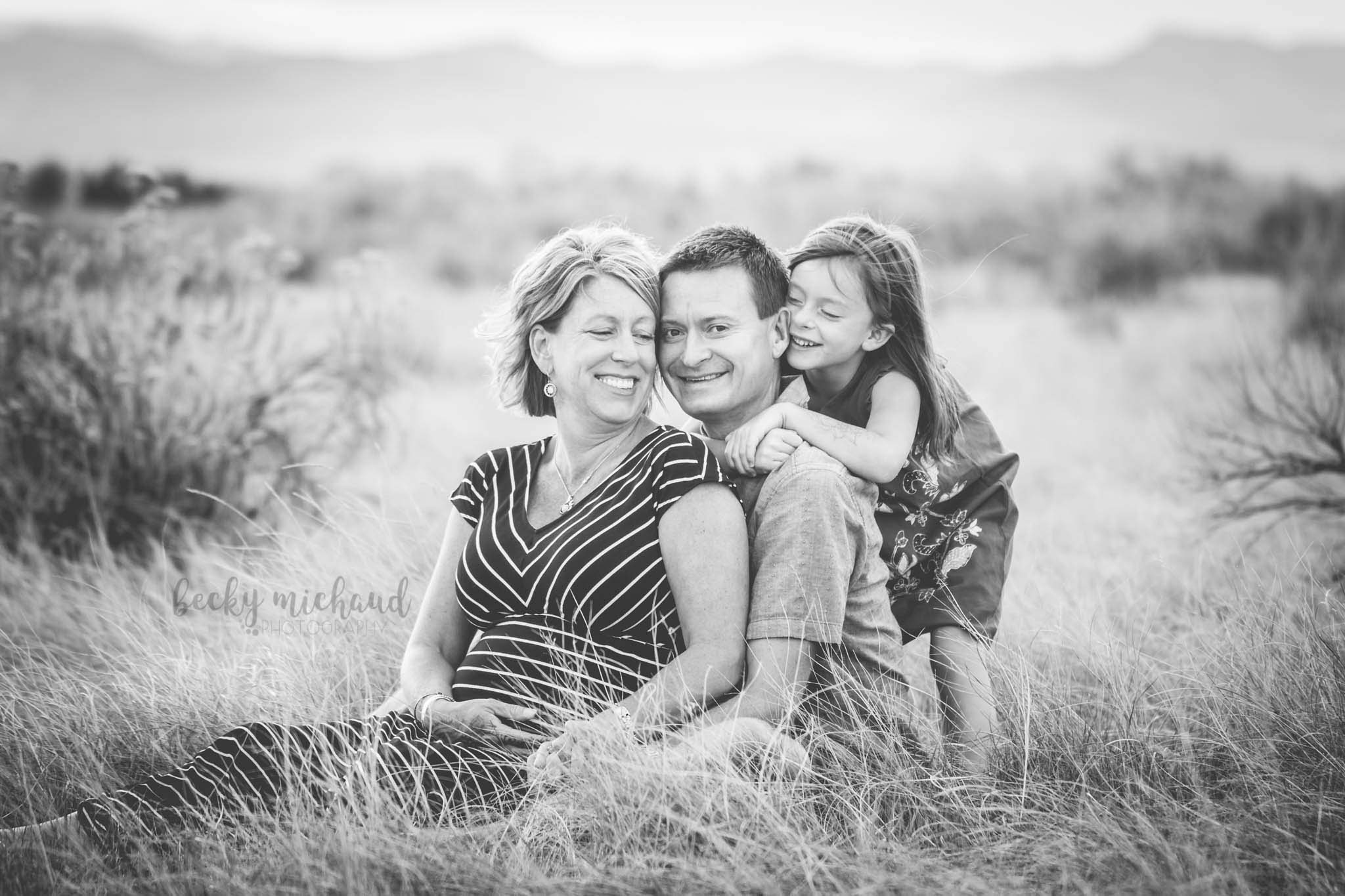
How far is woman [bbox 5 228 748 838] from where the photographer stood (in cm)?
240

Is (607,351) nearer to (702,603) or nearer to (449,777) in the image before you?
(702,603)

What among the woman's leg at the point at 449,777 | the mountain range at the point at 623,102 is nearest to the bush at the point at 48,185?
the woman's leg at the point at 449,777

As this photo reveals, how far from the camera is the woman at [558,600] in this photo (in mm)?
2400

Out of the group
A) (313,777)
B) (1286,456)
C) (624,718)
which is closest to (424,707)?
(313,777)

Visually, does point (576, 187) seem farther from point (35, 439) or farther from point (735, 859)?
point (735, 859)

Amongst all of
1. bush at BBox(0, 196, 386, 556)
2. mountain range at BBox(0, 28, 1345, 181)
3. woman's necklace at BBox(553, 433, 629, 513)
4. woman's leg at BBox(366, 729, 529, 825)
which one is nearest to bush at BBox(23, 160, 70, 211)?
bush at BBox(0, 196, 386, 556)

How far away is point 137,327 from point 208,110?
507ft

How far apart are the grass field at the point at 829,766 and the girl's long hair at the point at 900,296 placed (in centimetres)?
28

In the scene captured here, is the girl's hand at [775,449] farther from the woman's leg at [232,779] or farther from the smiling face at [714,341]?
the woman's leg at [232,779]

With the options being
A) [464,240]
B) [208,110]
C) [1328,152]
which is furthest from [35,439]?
[208,110]

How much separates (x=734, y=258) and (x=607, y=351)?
0.44m

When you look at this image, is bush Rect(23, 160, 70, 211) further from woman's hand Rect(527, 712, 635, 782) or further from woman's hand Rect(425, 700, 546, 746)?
woman's hand Rect(527, 712, 635, 782)

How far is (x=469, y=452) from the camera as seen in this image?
20.2 feet

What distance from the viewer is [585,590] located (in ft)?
8.30
